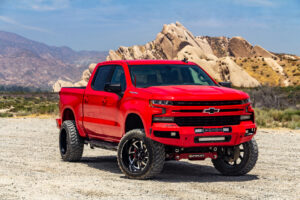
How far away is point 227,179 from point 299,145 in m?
7.09

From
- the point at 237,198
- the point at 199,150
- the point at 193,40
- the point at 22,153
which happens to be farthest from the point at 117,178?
the point at 193,40

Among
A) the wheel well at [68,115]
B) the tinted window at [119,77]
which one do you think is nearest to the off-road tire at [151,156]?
the tinted window at [119,77]

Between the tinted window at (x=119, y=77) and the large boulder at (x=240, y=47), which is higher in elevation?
the large boulder at (x=240, y=47)

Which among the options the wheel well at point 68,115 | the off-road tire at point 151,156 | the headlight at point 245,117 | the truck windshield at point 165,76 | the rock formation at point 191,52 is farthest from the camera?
the rock formation at point 191,52

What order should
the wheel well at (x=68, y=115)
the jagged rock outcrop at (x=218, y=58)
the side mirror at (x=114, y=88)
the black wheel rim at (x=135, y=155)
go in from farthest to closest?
1. the jagged rock outcrop at (x=218, y=58)
2. the wheel well at (x=68, y=115)
3. the side mirror at (x=114, y=88)
4. the black wheel rim at (x=135, y=155)

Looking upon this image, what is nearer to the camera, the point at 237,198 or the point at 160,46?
the point at 237,198

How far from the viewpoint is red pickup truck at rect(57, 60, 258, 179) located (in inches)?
337

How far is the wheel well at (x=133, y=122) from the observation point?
31.0ft

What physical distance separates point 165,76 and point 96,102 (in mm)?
1503

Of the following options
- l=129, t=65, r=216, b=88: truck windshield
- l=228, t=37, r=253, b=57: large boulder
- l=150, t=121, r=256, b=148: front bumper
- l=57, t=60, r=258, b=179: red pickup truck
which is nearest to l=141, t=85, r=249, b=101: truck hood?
l=57, t=60, r=258, b=179: red pickup truck

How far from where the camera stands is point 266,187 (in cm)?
850

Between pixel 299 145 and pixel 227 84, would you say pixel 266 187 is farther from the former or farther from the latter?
pixel 299 145

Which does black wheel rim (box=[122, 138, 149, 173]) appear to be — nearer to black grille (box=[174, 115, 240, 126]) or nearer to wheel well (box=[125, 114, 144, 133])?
wheel well (box=[125, 114, 144, 133])

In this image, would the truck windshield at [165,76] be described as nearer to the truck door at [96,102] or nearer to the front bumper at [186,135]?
the truck door at [96,102]
